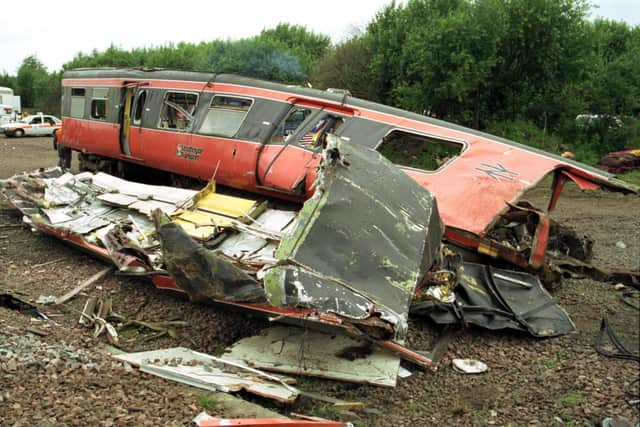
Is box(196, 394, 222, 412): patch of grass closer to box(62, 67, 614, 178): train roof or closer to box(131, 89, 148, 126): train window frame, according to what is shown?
box(62, 67, 614, 178): train roof

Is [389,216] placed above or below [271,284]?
above

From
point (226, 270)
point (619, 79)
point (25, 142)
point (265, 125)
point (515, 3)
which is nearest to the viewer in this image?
point (226, 270)

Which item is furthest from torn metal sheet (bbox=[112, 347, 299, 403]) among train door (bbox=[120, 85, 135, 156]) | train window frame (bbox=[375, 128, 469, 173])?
train door (bbox=[120, 85, 135, 156])

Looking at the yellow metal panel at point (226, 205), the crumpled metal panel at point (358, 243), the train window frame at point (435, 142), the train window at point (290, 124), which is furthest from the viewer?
the train window at point (290, 124)

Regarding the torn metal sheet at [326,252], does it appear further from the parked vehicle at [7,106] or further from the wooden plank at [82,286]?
the parked vehicle at [7,106]

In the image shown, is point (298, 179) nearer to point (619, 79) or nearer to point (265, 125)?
point (265, 125)

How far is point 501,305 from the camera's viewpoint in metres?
6.31

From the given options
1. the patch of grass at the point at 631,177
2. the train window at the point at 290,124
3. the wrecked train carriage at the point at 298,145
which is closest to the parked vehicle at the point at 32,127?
the wrecked train carriage at the point at 298,145

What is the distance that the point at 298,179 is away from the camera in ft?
26.9

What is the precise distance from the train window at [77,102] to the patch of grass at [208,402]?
9888mm

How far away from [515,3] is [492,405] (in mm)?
15161

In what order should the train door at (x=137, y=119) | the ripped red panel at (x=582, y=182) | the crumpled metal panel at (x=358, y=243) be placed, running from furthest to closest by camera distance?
the train door at (x=137, y=119) < the ripped red panel at (x=582, y=182) < the crumpled metal panel at (x=358, y=243)

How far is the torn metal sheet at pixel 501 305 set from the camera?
6.09 meters

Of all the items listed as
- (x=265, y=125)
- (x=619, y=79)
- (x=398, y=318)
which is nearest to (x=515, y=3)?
(x=619, y=79)
